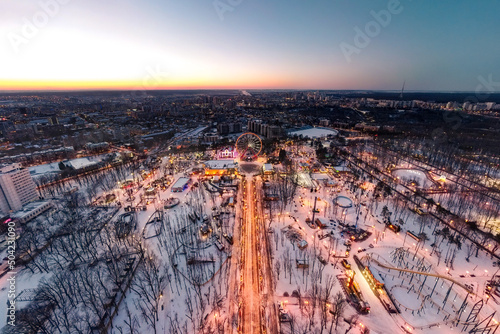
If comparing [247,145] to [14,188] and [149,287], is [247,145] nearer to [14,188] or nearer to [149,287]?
[149,287]

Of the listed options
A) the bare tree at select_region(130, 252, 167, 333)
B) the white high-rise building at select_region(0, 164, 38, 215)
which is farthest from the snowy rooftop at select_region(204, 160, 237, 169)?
the white high-rise building at select_region(0, 164, 38, 215)

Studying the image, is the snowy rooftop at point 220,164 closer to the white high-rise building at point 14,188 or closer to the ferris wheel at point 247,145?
the ferris wheel at point 247,145

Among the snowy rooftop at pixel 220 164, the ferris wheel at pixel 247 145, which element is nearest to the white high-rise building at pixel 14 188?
the snowy rooftop at pixel 220 164

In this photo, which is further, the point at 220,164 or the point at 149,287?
the point at 220,164

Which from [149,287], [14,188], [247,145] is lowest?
[149,287]

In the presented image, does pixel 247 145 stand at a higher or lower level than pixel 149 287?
higher

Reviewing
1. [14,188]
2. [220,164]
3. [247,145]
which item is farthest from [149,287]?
[247,145]

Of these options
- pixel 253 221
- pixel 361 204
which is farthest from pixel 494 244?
pixel 253 221

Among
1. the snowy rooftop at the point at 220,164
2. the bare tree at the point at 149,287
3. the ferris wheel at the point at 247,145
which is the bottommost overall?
the bare tree at the point at 149,287
